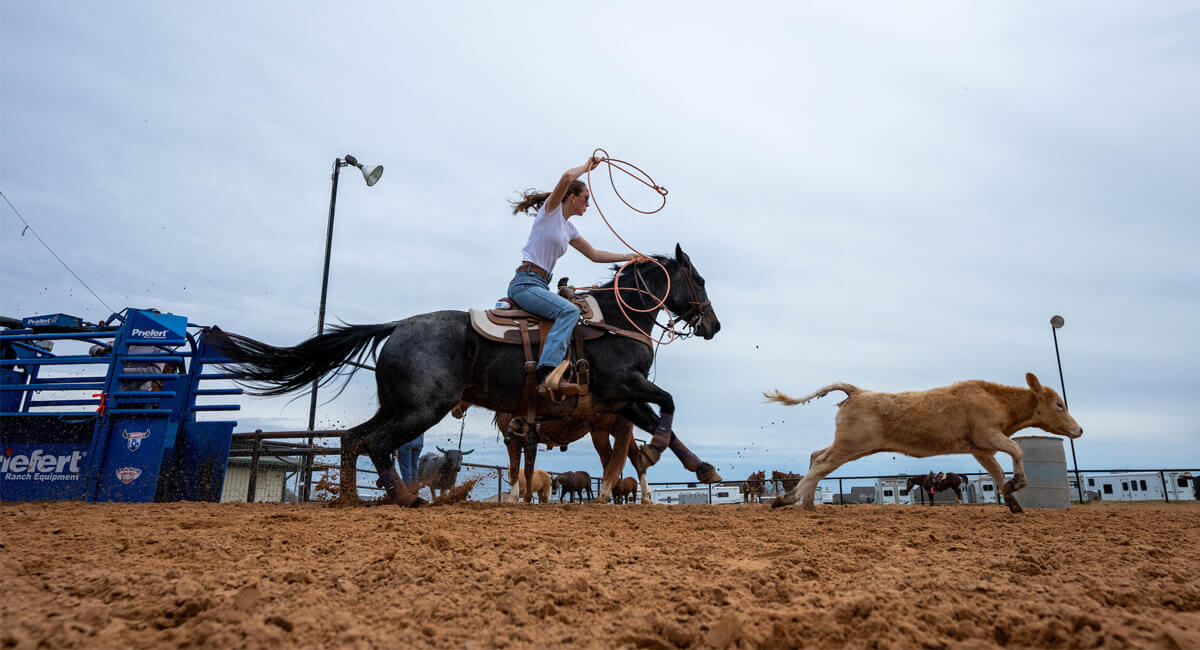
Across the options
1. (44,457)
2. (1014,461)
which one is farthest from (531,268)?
(44,457)

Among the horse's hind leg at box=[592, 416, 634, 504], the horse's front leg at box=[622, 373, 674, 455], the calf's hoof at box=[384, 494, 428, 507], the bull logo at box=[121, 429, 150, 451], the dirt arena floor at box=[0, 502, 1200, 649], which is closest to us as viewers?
the dirt arena floor at box=[0, 502, 1200, 649]

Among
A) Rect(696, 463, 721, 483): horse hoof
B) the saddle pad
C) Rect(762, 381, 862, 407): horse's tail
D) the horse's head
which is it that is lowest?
Rect(696, 463, 721, 483): horse hoof

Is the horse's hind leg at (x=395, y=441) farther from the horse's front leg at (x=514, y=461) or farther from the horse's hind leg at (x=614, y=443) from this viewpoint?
the horse's front leg at (x=514, y=461)

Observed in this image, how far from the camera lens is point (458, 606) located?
234 centimetres

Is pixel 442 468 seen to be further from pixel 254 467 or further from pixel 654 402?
pixel 654 402

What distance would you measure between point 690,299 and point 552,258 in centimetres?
172

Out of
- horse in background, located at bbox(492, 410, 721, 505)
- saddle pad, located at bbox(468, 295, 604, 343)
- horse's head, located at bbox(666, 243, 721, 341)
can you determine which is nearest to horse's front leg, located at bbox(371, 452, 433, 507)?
horse in background, located at bbox(492, 410, 721, 505)

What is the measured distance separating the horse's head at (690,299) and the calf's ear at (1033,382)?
3351mm

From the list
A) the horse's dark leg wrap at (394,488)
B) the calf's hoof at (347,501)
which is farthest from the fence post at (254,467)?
the horse's dark leg wrap at (394,488)

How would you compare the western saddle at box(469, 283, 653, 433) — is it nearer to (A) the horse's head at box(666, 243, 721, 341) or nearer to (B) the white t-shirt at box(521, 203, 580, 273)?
(B) the white t-shirt at box(521, 203, 580, 273)

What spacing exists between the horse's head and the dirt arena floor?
3556 millimetres

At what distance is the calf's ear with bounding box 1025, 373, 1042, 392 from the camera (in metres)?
7.09

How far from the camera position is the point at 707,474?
6.73 metres

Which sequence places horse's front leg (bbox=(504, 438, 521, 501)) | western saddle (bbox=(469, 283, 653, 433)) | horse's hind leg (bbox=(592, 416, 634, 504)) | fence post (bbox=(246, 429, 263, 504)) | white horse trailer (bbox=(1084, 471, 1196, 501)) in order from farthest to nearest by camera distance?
1. white horse trailer (bbox=(1084, 471, 1196, 501))
2. horse's front leg (bbox=(504, 438, 521, 501))
3. fence post (bbox=(246, 429, 263, 504))
4. horse's hind leg (bbox=(592, 416, 634, 504))
5. western saddle (bbox=(469, 283, 653, 433))
